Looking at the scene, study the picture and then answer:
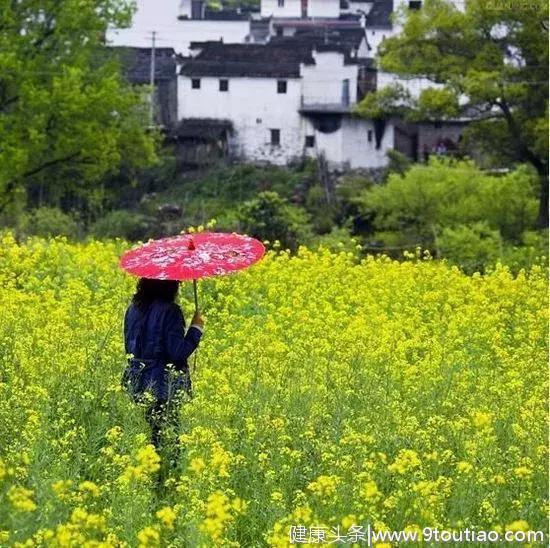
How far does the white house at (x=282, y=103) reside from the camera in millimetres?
39812

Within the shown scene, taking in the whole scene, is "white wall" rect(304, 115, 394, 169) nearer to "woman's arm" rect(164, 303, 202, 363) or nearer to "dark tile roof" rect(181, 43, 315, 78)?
"dark tile roof" rect(181, 43, 315, 78)

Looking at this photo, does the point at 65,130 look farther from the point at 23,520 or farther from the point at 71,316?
the point at 23,520

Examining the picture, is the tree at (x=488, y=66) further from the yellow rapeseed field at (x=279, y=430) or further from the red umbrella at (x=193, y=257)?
the red umbrella at (x=193, y=257)

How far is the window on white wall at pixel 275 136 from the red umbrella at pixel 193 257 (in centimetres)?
3345

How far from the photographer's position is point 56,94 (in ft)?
79.4

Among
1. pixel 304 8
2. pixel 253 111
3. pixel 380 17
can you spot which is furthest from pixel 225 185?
pixel 304 8

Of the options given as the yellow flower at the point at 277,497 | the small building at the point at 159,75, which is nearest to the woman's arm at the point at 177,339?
the yellow flower at the point at 277,497

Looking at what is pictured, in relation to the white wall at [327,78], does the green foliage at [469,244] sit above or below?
below

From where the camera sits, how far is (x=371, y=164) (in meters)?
39.6

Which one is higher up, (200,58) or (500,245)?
(200,58)

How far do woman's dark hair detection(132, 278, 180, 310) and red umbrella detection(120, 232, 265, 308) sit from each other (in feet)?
0.22

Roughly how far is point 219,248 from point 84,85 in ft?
65.3

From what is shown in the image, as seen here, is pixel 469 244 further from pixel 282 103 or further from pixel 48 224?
pixel 282 103

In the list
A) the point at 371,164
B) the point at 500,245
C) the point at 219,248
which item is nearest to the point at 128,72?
the point at 371,164
